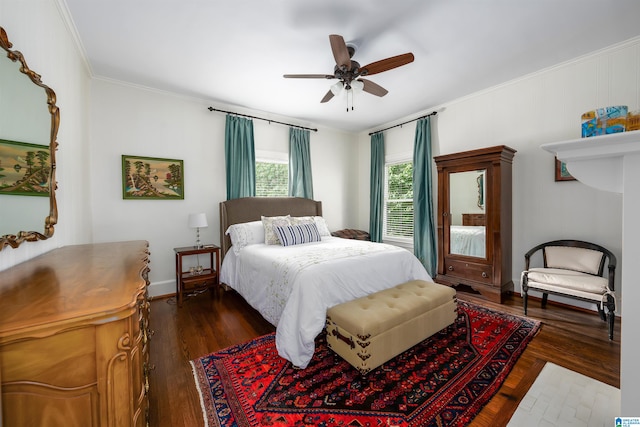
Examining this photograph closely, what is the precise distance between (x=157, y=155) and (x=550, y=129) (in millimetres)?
5027

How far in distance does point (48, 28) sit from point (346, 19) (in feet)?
7.20

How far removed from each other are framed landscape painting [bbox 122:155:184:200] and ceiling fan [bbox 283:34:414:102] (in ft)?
7.17

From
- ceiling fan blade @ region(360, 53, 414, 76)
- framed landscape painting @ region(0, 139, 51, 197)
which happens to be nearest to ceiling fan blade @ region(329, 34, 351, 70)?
ceiling fan blade @ region(360, 53, 414, 76)

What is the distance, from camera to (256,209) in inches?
158

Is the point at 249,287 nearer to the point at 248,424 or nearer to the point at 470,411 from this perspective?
the point at 248,424

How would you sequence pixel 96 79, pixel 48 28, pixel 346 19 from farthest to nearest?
pixel 96 79 < pixel 346 19 < pixel 48 28

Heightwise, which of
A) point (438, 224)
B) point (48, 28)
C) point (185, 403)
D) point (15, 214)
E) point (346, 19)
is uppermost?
point (346, 19)

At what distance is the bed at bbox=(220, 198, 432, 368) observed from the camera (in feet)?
6.51

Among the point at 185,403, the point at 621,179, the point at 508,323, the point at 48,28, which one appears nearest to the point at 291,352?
the point at 185,403

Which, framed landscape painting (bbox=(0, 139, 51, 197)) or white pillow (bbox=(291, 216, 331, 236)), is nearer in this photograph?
framed landscape painting (bbox=(0, 139, 51, 197))

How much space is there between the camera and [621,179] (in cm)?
97

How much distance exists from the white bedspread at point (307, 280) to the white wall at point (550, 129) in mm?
1817

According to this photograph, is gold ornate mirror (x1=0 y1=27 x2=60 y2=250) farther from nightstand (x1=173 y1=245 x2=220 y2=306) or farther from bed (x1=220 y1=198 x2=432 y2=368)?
nightstand (x1=173 y1=245 x2=220 y2=306)

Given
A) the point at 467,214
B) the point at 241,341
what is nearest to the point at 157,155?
the point at 241,341
